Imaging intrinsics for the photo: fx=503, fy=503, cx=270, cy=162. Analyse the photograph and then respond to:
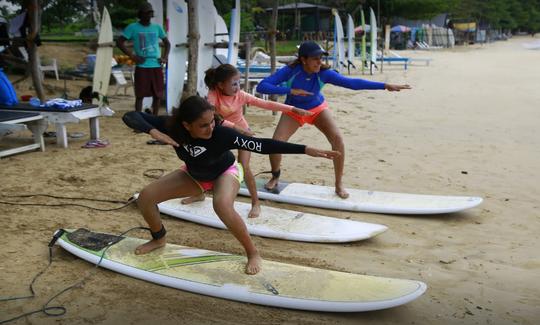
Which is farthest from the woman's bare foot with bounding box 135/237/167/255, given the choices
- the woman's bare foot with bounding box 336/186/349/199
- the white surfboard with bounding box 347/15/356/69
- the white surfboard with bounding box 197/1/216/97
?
the white surfboard with bounding box 347/15/356/69

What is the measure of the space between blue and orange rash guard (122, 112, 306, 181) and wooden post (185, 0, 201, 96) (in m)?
5.11

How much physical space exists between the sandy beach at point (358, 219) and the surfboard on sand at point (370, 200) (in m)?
0.09

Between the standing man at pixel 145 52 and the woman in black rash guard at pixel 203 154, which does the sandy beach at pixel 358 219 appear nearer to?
the woman in black rash guard at pixel 203 154

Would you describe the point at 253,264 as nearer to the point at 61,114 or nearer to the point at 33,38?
the point at 61,114

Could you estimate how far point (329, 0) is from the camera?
46594 mm

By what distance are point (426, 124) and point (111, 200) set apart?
22.7 feet

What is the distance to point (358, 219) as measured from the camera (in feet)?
16.4

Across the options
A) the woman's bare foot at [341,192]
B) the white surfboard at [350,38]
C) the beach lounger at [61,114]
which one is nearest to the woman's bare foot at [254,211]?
the woman's bare foot at [341,192]

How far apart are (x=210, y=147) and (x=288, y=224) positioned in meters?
1.46

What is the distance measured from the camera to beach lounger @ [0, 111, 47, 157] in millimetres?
6188

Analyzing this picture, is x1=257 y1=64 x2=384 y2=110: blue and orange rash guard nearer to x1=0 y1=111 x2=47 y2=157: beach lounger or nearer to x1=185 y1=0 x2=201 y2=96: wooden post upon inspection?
x1=0 y1=111 x2=47 y2=157: beach lounger

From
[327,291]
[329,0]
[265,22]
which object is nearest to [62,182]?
[327,291]

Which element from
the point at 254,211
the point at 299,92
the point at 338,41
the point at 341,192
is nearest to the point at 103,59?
the point at 299,92

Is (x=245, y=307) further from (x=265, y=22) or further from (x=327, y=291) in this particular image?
(x=265, y=22)
